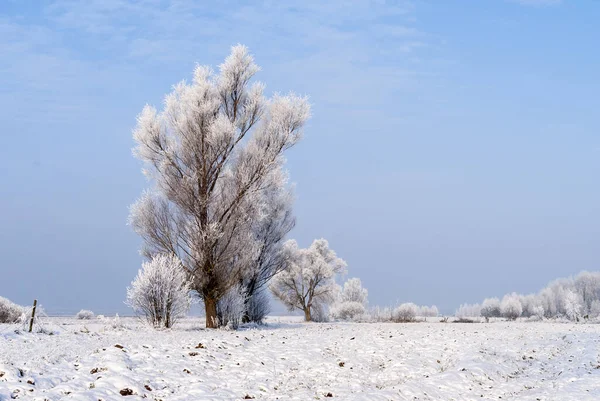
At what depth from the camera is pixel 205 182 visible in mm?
23641

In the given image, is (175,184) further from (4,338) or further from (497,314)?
(497,314)

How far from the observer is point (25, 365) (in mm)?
11023

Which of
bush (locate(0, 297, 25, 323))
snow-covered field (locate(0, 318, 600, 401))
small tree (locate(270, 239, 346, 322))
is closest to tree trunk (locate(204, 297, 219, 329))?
snow-covered field (locate(0, 318, 600, 401))

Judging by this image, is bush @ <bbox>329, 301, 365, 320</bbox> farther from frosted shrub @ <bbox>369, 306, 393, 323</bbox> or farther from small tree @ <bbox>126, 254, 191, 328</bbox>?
small tree @ <bbox>126, 254, 191, 328</bbox>

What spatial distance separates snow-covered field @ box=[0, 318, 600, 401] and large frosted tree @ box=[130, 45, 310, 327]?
5.08 m

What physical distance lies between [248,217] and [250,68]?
7140 millimetres

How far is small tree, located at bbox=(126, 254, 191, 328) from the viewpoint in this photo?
2022 centimetres

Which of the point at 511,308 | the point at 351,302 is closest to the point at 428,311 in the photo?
the point at 511,308

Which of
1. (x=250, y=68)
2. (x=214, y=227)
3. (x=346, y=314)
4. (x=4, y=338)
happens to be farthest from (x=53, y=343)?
(x=346, y=314)

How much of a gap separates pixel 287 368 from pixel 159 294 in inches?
331

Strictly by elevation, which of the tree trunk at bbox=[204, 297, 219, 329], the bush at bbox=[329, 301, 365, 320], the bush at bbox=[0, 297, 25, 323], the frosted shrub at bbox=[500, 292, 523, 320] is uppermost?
the frosted shrub at bbox=[500, 292, 523, 320]

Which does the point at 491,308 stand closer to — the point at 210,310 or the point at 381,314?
the point at 381,314

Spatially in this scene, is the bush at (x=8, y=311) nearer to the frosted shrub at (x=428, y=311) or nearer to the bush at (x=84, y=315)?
the bush at (x=84, y=315)

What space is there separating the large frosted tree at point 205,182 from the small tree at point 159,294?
93.6 inches
